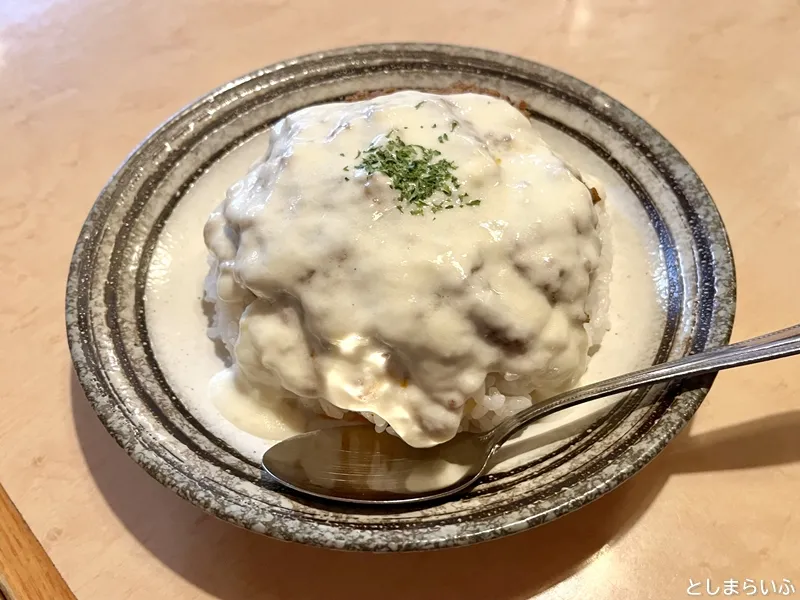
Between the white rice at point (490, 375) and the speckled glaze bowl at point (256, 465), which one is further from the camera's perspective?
Result: the white rice at point (490, 375)

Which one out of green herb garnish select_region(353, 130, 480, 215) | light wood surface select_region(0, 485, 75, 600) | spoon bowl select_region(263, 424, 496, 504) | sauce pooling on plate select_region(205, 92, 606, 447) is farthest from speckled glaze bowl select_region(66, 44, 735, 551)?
green herb garnish select_region(353, 130, 480, 215)

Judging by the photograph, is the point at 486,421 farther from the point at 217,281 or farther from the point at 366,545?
the point at 217,281

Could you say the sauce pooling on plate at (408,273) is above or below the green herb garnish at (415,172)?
below

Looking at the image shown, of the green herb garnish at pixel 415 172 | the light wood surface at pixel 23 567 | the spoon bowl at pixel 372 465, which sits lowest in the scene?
the light wood surface at pixel 23 567

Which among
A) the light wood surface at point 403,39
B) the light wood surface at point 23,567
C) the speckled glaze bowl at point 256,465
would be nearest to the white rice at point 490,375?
the speckled glaze bowl at point 256,465

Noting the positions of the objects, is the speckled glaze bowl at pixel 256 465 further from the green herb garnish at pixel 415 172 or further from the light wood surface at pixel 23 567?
the green herb garnish at pixel 415 172

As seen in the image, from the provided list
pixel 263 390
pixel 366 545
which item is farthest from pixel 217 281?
pixel 366 545
